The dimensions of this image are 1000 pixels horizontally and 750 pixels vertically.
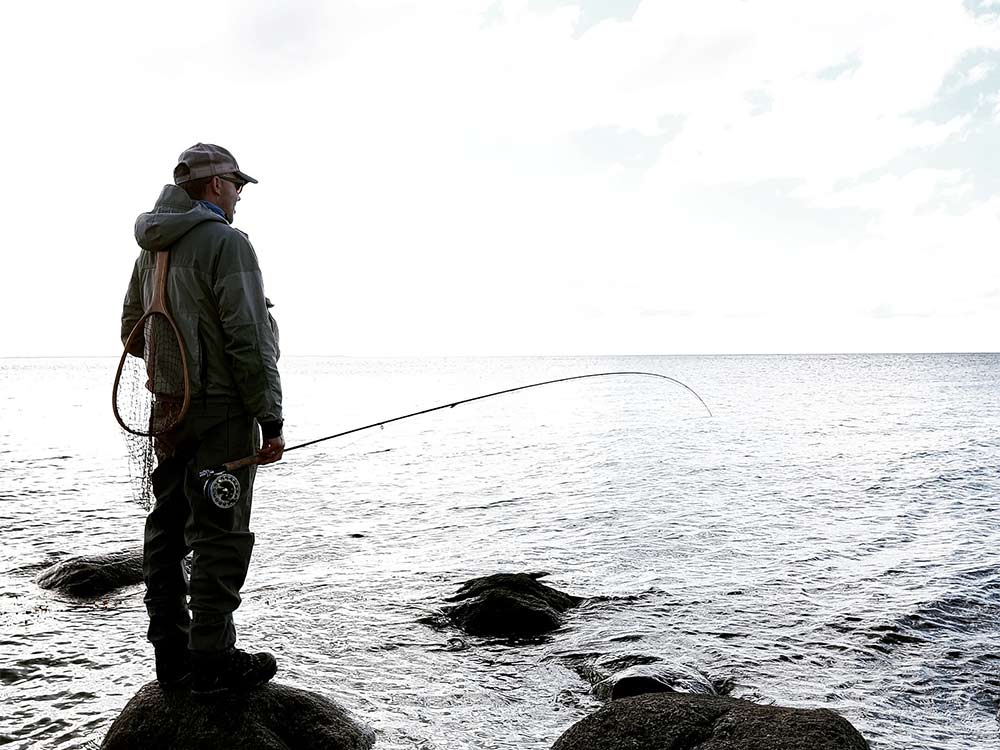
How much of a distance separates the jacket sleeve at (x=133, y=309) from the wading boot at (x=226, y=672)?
1774 millimetres

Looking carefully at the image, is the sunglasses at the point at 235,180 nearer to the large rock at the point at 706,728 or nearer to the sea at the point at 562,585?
the sea at the point at 562,585

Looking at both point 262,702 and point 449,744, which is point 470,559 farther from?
point 262,702

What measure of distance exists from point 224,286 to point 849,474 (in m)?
19.5

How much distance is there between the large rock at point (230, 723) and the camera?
445cm

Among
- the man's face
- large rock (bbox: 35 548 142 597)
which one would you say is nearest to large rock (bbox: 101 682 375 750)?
the man's face

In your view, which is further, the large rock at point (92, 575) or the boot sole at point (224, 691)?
the large rock at point (92, 575)

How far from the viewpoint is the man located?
4.18 m

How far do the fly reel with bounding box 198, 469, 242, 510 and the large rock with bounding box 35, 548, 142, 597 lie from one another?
18.9 feet

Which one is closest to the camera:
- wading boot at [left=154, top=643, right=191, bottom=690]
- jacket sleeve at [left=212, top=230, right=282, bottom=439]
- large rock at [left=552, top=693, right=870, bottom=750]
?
jacket sleeve at [left=212, top=230, right=282, bottom=439]

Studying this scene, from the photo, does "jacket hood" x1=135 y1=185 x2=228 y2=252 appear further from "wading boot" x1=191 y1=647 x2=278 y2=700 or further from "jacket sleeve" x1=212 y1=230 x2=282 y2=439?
"wading boot" x1=191 y1=647 x2=278 y2=700

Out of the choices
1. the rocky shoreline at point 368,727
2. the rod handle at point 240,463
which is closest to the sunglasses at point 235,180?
the rod handle at point 240,463

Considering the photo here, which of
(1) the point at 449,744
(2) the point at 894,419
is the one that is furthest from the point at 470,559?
(2) the point at 894,419

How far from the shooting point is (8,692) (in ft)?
19.5

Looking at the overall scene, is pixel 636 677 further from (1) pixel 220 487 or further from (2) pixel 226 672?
(1) pixel 220 487
